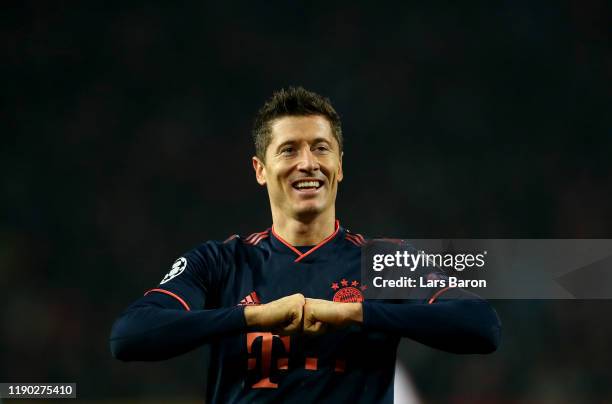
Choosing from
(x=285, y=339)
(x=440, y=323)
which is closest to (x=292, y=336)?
(x=285, y=339)

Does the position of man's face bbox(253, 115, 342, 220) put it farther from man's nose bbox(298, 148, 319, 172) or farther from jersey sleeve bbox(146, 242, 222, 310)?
jersey sleeve bbox(146, 242, 222, 310)

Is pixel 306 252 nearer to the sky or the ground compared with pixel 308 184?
nearer to the ground

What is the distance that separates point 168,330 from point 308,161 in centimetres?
79

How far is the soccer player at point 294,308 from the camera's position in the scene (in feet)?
7.36

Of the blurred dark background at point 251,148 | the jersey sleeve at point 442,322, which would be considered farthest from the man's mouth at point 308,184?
the blurred dark background at point 251,148

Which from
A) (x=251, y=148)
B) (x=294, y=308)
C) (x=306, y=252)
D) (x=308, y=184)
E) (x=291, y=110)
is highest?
(x=251, y=148)

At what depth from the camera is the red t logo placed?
2.40m

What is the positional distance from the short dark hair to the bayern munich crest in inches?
21.3

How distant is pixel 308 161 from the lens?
102 inches

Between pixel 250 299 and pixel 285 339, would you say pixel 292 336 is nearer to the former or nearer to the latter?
pixel 285 339

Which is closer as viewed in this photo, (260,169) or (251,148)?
(260,169)

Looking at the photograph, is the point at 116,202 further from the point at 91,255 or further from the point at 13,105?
the point at 13,105

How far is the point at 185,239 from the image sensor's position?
7930 millimetres

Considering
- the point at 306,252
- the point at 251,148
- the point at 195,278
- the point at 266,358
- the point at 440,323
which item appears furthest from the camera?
the point at 251,148
